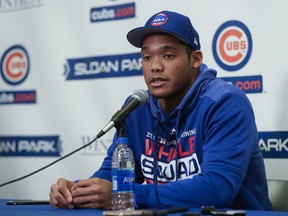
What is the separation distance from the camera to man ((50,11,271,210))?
188cm

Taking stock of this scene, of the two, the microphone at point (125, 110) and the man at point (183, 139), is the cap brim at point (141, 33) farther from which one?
the microphone at point (125, 110)

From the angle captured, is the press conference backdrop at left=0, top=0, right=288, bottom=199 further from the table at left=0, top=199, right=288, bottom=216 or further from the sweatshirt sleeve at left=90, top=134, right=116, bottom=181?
the table at left=0, top=199, right=288, bottom=216

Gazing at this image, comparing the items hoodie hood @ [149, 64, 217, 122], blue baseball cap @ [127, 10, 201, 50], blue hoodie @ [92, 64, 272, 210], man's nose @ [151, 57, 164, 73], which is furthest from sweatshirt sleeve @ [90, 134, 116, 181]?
blue baseball cap @ [127, 10, 201, 50]

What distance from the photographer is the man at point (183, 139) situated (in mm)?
1883

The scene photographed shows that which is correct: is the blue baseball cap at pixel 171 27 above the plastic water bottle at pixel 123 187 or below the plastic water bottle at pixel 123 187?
above

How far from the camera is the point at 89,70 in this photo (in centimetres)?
339

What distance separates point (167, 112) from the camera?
7.91 ft

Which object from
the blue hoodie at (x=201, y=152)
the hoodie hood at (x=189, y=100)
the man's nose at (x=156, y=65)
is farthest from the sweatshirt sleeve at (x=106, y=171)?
the man's nose at (x=156, y=65)

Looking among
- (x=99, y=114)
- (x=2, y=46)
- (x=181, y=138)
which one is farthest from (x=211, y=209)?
(x=2, y=46)

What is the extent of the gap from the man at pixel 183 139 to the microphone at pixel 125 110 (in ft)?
0.60

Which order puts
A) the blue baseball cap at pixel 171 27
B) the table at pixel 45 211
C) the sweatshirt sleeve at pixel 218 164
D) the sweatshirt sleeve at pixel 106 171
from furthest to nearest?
the sweatshirt sleeve at pixel 106 171 → the blue baseball cap at pixel 171 27 → the sweatshirt sleeve at pixel 218 164 → the table at pixel 45 211

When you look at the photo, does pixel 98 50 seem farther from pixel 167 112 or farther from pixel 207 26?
pixel 167 112

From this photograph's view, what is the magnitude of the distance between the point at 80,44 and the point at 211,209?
2.03 m

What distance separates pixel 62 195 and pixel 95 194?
0.62 feet
